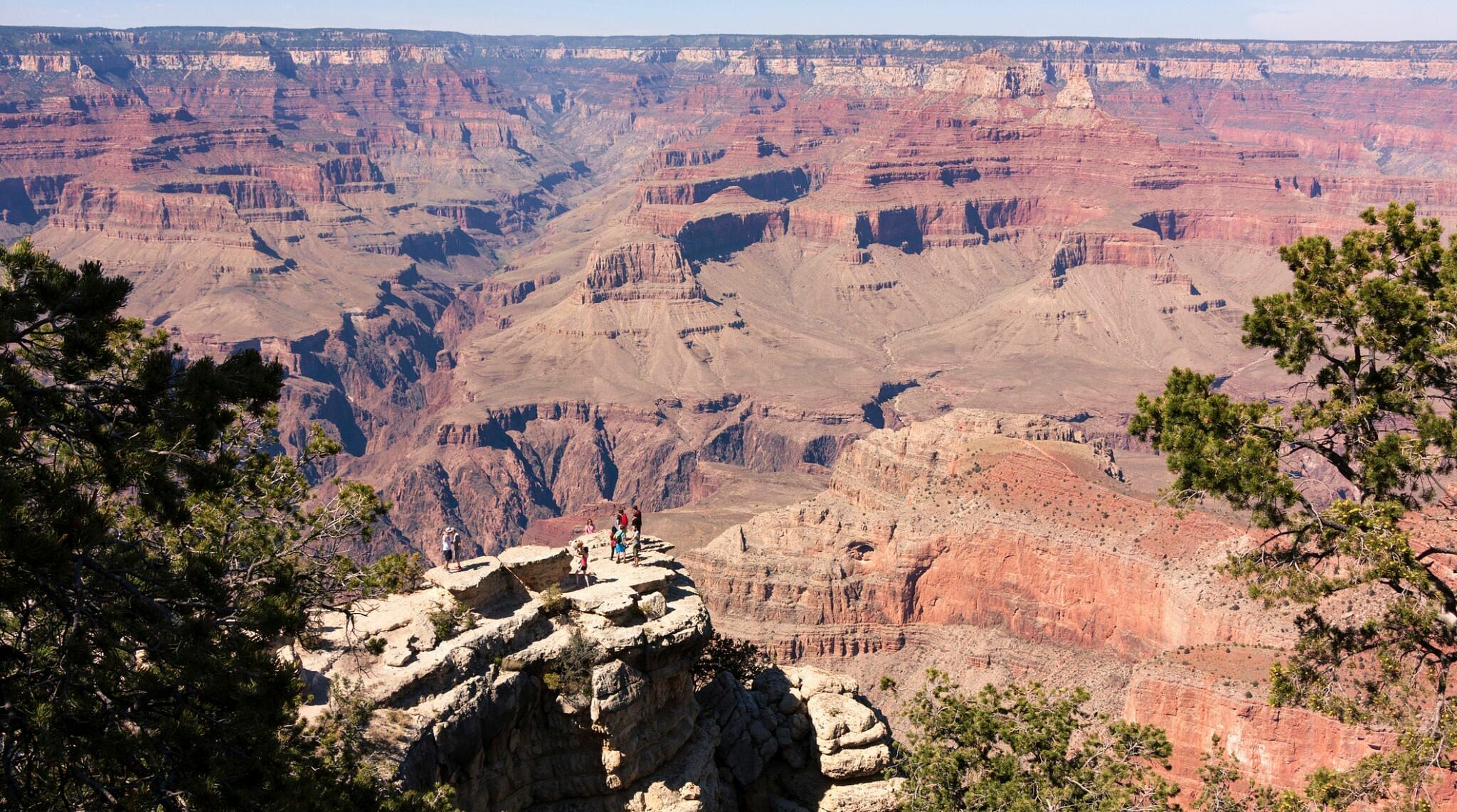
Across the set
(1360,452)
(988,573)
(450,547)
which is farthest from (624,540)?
(988,573)

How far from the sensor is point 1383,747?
41.7 meters

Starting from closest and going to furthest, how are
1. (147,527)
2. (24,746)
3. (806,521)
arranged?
1. (24,746)
2. (147,527)
3. (806,521)

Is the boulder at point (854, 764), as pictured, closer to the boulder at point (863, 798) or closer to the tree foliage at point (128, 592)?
the boulder at point (863, 798)

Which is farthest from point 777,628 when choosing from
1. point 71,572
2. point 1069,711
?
point 71,572

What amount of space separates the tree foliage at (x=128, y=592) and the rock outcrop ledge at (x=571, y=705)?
17.2 feet

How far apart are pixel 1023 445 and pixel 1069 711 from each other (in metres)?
48.1

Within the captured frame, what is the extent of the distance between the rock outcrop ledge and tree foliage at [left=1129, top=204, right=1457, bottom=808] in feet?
49.8

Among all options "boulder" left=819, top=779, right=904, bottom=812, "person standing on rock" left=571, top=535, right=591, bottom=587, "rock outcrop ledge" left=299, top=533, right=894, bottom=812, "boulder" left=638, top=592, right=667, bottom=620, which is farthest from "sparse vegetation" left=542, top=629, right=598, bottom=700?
"boulder" left=819, top=779, right=904, bottom=812

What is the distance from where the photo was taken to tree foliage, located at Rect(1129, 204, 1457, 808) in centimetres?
2205

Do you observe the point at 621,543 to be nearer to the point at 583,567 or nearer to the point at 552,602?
the point at 583,567

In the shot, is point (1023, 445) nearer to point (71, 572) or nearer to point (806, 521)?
point (806, 521)

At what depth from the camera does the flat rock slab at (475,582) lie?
31438 mm

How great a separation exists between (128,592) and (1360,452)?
22260mm

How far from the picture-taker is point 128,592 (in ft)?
54.1
